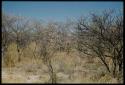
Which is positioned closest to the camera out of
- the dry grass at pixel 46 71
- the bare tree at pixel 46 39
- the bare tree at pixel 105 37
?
the dry grass at pixel 46 71

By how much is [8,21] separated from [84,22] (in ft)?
20.9

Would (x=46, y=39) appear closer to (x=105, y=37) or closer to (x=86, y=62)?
(x=86, y=62)

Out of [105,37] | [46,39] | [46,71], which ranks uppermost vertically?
[105,37]

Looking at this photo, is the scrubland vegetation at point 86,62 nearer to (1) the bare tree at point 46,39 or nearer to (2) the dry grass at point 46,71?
(2) the dry grass at point 46,71

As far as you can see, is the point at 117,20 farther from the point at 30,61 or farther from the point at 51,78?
the point at 30,61

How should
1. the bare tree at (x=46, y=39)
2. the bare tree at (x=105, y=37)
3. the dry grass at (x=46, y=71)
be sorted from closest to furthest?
the dry grass at (x=46, y=71) < the bare tree at (x=105, y=37) < the bare tree at (x=46, y=39)

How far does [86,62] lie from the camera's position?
1189 cm

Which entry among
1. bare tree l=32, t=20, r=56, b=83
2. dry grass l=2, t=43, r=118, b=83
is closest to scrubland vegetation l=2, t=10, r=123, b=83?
dry grass l=2, t=43, r=118, b=83

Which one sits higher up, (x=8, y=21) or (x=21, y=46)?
(x=8, y=21)

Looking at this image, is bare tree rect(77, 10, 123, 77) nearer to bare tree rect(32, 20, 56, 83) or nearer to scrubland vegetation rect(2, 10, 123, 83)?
scrubland vegetation rect(2, 10, 123, 83)

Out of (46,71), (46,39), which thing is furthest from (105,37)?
(46,39)

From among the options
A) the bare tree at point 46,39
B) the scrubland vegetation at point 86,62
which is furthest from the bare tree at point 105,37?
the bare tree at point 46,39

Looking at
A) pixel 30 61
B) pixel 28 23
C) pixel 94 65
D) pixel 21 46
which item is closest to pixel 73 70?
pixel 94 65

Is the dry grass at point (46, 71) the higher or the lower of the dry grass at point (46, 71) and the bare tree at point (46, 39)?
the higher
